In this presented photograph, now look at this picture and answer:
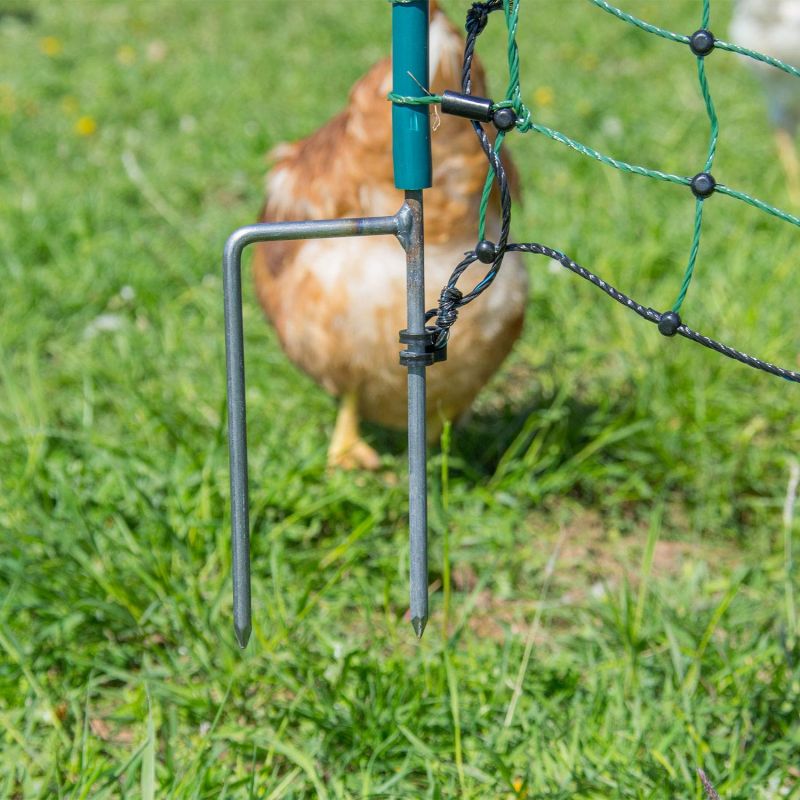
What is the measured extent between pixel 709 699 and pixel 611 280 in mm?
1719

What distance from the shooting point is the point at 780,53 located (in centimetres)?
383

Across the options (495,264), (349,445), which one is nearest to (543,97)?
(349,445)

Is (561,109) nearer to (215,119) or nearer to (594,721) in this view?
(215,119)

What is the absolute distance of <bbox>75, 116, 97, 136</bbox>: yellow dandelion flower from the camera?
Answer: 446cm

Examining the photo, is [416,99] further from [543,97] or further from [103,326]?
[543,97]

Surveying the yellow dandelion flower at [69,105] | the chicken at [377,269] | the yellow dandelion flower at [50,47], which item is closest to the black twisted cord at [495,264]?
the chicken at [377,269]

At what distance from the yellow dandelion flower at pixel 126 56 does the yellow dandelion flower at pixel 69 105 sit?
1.98 feet

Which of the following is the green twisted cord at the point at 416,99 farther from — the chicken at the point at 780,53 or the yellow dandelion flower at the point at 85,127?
the yellow dandelion flower at the point at 85,127

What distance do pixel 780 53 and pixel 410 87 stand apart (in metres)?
3.24

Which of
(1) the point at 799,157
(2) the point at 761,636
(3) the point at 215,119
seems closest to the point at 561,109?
(1) the point at 799,157

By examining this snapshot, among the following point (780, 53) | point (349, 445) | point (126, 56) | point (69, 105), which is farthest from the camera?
point (126, 56)

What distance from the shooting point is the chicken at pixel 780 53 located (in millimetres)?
3775

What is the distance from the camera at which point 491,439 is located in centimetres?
246

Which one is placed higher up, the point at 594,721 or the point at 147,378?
the point at 147,378
